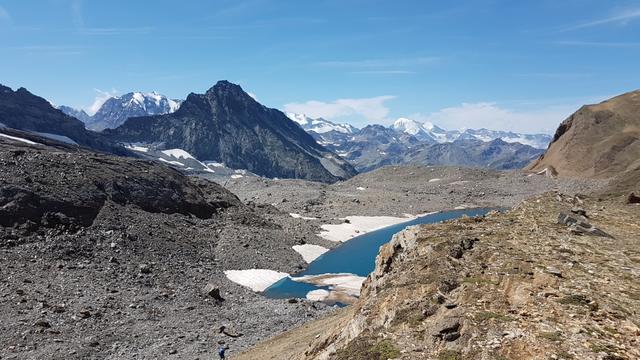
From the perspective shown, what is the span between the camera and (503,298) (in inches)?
758

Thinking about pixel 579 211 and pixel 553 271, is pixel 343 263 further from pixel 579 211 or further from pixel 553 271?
pixel 553 271

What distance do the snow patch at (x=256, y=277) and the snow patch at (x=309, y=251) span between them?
1163 cm

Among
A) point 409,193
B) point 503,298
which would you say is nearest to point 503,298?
point 503,298

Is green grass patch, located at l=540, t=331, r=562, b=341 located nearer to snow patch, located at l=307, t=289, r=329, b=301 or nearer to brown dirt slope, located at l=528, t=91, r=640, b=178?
snow patch, located at l=307, t=289, r=329, b=301

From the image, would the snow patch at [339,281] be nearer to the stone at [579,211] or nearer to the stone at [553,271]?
the stone at [579,211]

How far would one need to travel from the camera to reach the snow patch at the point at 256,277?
67.1 metres

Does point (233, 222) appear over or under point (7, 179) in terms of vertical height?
under

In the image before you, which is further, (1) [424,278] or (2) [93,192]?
(2) [93,192]

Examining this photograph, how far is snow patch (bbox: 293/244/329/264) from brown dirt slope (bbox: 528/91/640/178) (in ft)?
378

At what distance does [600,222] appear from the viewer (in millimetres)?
29781

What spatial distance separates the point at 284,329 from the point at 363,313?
2856 cm

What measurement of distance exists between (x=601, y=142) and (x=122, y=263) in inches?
6842

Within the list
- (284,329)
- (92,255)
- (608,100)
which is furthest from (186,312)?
(608,100)

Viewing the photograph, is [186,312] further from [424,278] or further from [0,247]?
[424,278]
